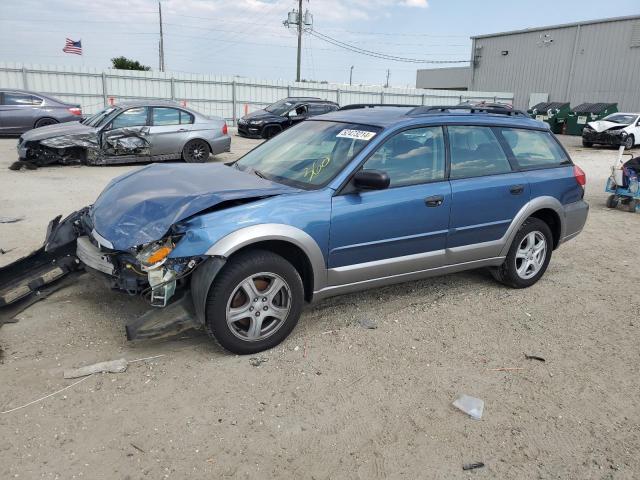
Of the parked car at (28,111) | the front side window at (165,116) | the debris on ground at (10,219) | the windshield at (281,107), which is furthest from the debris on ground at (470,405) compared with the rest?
the windshield at (281,107)

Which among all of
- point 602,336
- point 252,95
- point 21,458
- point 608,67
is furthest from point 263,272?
point 608,67

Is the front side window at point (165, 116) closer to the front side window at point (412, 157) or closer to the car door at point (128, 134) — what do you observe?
the car door at point (128, 134)

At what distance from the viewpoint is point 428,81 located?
56.0m

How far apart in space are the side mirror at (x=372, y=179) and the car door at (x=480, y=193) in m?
0.85

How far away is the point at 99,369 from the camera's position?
10.7ft

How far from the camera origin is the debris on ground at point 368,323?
13.4 feet

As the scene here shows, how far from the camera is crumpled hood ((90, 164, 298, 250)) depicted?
11.0 feet

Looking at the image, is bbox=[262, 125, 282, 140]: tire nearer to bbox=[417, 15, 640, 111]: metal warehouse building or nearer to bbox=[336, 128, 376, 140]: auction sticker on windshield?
bbox=[336, 128, 376, 140]: auction sticker on windshield

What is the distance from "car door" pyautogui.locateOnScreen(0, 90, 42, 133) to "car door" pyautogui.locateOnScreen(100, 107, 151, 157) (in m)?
5.64

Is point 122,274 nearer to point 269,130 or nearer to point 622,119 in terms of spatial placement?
point 269,130

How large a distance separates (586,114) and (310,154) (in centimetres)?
2659

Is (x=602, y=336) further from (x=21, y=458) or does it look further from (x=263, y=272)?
(x=21, y=458)

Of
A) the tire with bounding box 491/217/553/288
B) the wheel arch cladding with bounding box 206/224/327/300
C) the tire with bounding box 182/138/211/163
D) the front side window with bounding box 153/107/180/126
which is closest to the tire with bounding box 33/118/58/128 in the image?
the front side window with bounding box 153/107/180/126

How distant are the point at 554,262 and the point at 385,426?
153 inches
